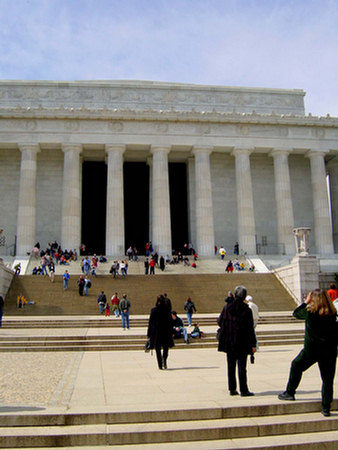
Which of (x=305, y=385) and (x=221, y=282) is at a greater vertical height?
(x=221, y=282)

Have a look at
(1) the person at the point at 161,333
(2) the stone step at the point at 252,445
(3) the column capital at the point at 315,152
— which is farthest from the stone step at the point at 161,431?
(3) the column capital at the point at 315,152

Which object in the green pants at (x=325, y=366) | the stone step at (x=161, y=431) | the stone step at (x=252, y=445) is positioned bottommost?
the stone step at (x=252, y=445)

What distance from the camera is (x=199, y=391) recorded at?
853 cm

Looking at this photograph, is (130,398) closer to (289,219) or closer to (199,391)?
(199,391)

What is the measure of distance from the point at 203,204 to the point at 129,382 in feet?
114

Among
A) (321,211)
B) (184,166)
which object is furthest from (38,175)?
(321,211)

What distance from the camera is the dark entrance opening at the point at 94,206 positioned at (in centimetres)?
4853

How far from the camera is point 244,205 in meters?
44.5

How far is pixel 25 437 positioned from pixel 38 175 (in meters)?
43.4

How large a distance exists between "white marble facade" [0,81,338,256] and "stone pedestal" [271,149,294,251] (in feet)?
0.32

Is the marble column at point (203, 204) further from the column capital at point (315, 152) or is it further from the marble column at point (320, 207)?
the marble column at point (320, 207)

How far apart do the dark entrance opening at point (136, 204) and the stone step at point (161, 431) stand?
1635 inches

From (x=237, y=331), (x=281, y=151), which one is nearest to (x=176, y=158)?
(x=281, y=151)

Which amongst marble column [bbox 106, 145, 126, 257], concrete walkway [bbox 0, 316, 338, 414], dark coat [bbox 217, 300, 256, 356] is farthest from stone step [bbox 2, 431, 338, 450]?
marble column [bbox 106, 145, 126, 257]
